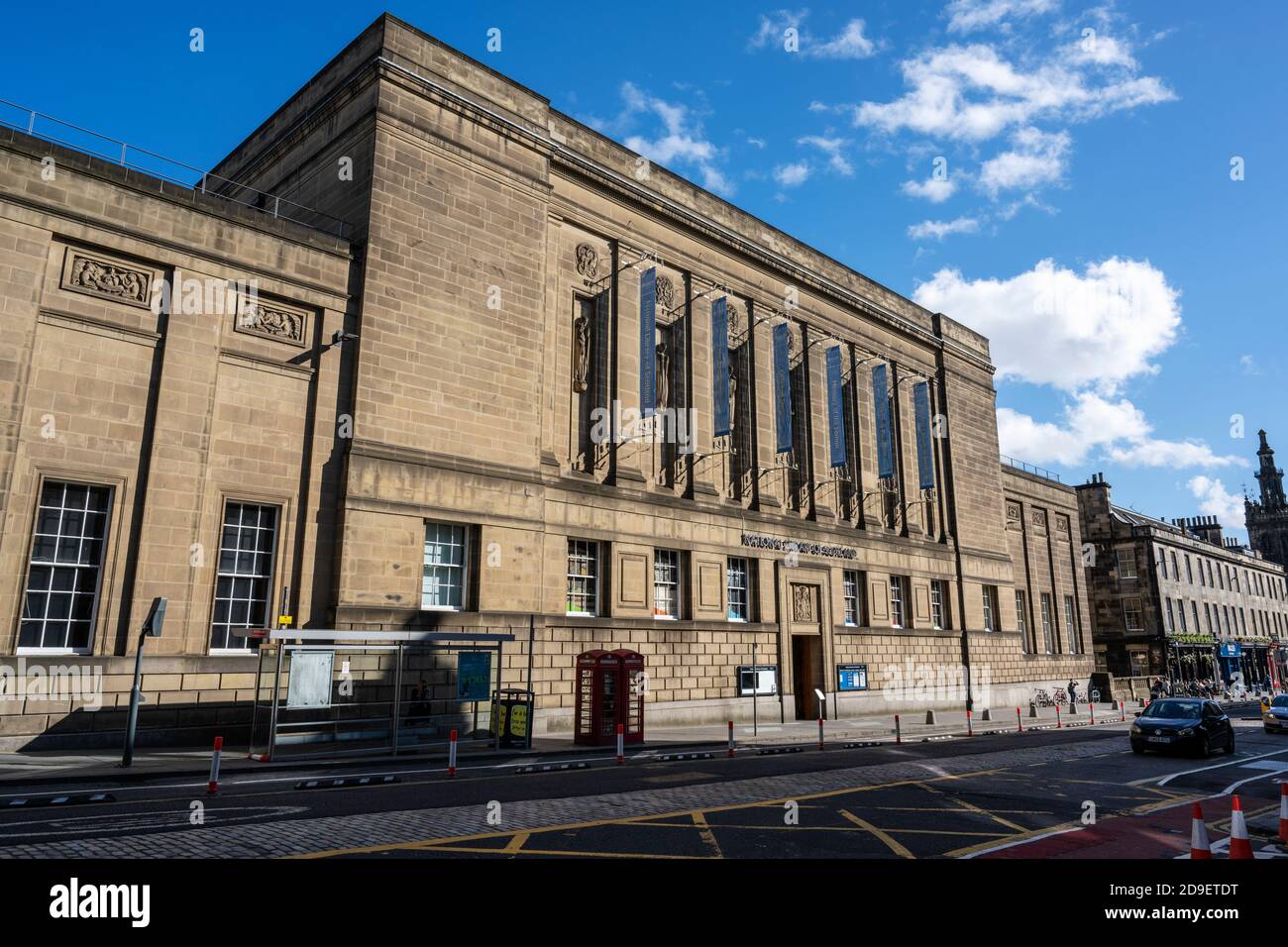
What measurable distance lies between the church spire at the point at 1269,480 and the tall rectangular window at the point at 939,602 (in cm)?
10093

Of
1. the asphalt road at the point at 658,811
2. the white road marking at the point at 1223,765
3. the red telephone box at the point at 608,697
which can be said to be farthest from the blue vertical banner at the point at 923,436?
the red telephone box at the point at 608,697

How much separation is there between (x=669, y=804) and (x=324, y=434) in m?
13.2

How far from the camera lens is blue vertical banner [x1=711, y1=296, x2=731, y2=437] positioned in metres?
28.1

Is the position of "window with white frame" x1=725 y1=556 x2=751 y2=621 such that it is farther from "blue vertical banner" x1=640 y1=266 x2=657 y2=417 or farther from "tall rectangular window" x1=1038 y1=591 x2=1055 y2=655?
"tall rectangular window" x1=1038 y1=591 x2=1055 y2=655

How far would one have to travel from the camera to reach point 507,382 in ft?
75.5

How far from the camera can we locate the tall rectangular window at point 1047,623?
4709 centimetres

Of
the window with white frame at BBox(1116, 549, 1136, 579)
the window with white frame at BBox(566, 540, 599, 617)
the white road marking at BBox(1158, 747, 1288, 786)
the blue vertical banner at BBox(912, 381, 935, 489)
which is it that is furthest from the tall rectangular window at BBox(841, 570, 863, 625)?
the window with white frame at BBox(1116, 549, 1136, 579)

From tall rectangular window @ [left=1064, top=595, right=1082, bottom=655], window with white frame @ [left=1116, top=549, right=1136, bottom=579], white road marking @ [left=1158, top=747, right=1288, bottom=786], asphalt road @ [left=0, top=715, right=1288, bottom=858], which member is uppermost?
window with white frame @ [left=1116, top=549, right=1136, bottom=579]

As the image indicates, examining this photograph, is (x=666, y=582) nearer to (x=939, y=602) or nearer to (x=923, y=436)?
(x=939, y=602)

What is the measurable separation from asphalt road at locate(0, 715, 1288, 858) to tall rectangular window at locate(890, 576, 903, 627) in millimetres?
18266

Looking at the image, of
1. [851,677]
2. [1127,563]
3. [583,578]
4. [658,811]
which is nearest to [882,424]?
[851,677]
